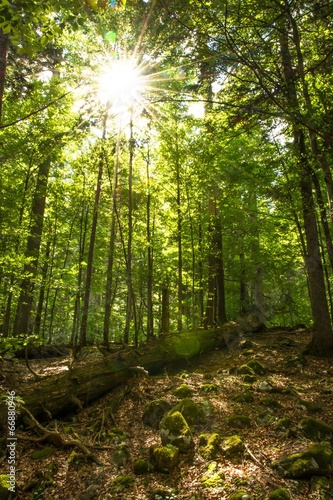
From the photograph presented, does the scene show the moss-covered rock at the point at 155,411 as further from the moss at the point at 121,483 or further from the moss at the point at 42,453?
the moss at the point at 42,453

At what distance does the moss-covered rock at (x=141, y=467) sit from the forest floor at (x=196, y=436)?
0.08 m

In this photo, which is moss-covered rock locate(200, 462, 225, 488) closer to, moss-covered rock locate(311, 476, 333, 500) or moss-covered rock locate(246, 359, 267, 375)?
moss-covered rock locate(311, 476, 333, 500)

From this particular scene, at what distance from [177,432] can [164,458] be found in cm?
57

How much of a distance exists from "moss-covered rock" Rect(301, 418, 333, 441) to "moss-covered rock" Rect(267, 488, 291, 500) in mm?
1505

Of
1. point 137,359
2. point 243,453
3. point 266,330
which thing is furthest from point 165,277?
point 243,453

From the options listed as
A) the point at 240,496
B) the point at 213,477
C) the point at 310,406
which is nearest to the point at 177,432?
the point at 213,477

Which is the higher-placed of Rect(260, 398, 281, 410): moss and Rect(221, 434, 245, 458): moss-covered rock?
Rect(260, 398, 281, 410): moss

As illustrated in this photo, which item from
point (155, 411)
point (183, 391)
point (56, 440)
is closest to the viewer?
point (56, 440)

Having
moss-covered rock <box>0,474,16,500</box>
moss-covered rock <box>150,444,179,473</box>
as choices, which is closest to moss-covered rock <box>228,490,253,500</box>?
moss-covered rock <box>150,444,179,473</box>

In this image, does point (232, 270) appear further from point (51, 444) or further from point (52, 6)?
point (52, 6)

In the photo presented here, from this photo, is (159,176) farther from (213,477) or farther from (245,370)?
(213,477)

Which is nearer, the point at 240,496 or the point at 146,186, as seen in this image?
the point at 240,496

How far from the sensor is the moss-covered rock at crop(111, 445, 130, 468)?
5.14 meters

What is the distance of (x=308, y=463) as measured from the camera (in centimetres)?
431
